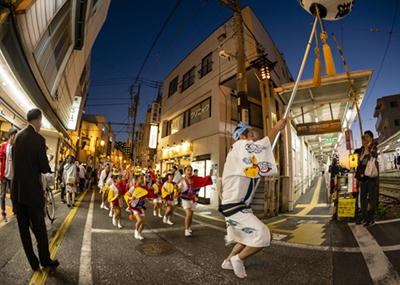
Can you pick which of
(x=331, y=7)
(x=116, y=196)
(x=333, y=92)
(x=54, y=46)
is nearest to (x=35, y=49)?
(x=54, y=46)

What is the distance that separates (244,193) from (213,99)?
10289 mm

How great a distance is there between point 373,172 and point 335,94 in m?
5.48

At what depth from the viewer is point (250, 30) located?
38.5 feet

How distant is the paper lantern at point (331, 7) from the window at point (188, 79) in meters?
13.3

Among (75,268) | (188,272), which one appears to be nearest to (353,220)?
(188,272)

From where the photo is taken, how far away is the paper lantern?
2.92 m

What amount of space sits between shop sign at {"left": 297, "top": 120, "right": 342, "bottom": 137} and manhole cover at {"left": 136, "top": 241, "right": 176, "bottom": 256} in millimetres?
8109

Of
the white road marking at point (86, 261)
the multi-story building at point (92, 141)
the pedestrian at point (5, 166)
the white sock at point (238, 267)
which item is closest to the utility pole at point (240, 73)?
the white sock at point (238, 267)

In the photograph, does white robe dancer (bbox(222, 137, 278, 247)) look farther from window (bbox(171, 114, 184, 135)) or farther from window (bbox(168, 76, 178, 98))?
window (bbox(168, 76, 178, 98))

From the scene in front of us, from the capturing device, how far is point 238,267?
102 inches

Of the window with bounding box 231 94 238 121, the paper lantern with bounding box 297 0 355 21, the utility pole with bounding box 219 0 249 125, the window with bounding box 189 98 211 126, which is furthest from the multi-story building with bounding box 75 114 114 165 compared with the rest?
the paper lantern with bounding box 297 0 355 21

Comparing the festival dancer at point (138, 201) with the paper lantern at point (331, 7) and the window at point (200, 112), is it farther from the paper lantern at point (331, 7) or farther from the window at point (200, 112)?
the window at point (200, 112)

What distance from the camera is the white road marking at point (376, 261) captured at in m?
2.27

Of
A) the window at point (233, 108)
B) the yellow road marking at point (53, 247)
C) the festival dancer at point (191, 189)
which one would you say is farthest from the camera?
the window at point (233, 108)
